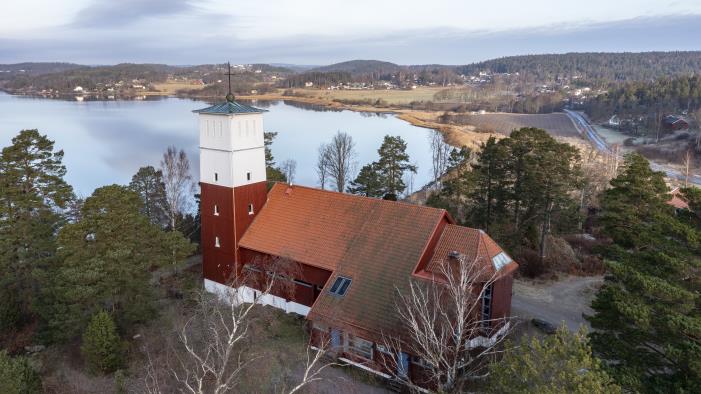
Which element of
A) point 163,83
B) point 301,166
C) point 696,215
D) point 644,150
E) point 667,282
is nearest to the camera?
point 667,282

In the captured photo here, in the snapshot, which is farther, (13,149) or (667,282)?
(13,149)

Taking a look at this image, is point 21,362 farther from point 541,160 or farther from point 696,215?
point 541,160

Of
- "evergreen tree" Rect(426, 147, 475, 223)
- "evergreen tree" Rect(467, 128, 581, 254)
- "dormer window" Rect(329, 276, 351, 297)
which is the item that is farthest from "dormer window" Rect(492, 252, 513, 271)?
"evergreen tree" Rect(426, 147, 475, 223)

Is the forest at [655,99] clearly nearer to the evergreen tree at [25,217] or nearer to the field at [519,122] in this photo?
the field at [519,122]

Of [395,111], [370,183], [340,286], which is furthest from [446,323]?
[395,111]

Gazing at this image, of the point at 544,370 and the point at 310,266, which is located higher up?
the point at 544,370

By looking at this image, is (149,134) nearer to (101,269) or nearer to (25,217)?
(25,217)

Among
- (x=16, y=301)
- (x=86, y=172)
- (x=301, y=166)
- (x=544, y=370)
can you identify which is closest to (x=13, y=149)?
(x=16, y=301)
